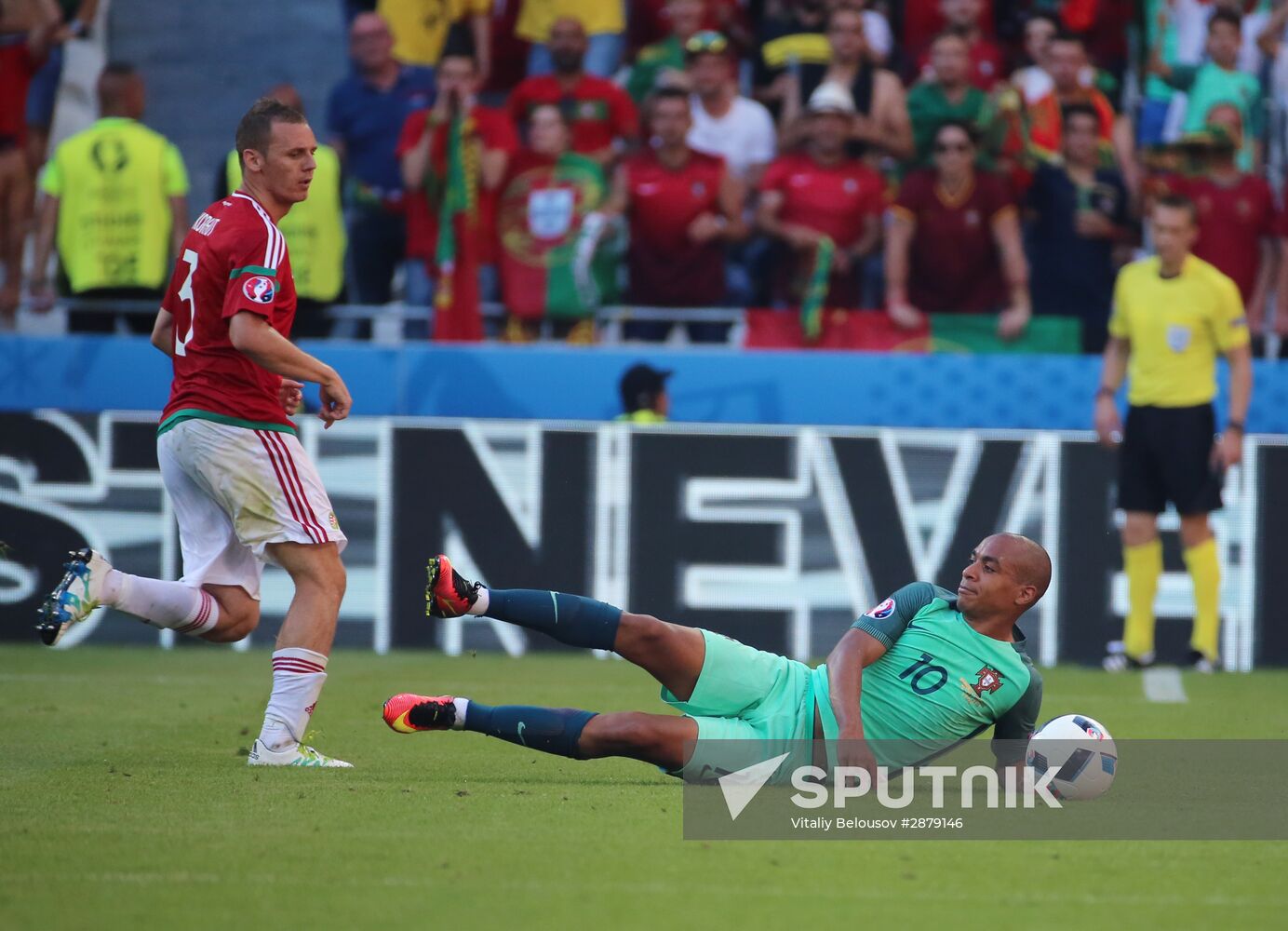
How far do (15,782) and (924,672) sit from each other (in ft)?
9.54

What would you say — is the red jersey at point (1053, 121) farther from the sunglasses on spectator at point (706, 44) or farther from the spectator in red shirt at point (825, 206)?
the sunglasses on spectator at point (706, 44)

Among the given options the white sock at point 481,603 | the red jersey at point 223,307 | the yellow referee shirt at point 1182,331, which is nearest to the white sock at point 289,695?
the white sock at point 481,603

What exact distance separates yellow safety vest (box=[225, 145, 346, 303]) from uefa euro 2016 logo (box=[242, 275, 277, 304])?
6016 millimetres

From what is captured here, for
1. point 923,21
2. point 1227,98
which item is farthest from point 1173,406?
point 923,21

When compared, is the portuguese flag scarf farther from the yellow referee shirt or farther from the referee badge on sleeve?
the referee badge on sleeve

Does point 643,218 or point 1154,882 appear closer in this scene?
point 1154,882

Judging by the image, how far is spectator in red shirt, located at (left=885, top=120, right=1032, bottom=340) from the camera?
40.2 ft

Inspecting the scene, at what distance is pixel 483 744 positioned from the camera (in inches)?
291

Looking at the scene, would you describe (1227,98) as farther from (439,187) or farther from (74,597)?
(74,597)

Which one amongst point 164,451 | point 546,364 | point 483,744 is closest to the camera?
point 164,451

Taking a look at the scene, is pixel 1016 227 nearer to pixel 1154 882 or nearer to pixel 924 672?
pixel 924 672

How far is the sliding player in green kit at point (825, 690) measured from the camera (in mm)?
5738

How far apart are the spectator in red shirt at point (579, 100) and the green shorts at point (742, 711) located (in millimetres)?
7626

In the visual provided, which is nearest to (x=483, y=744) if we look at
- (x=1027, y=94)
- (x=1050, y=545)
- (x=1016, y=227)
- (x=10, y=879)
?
(x=10, y=879)
